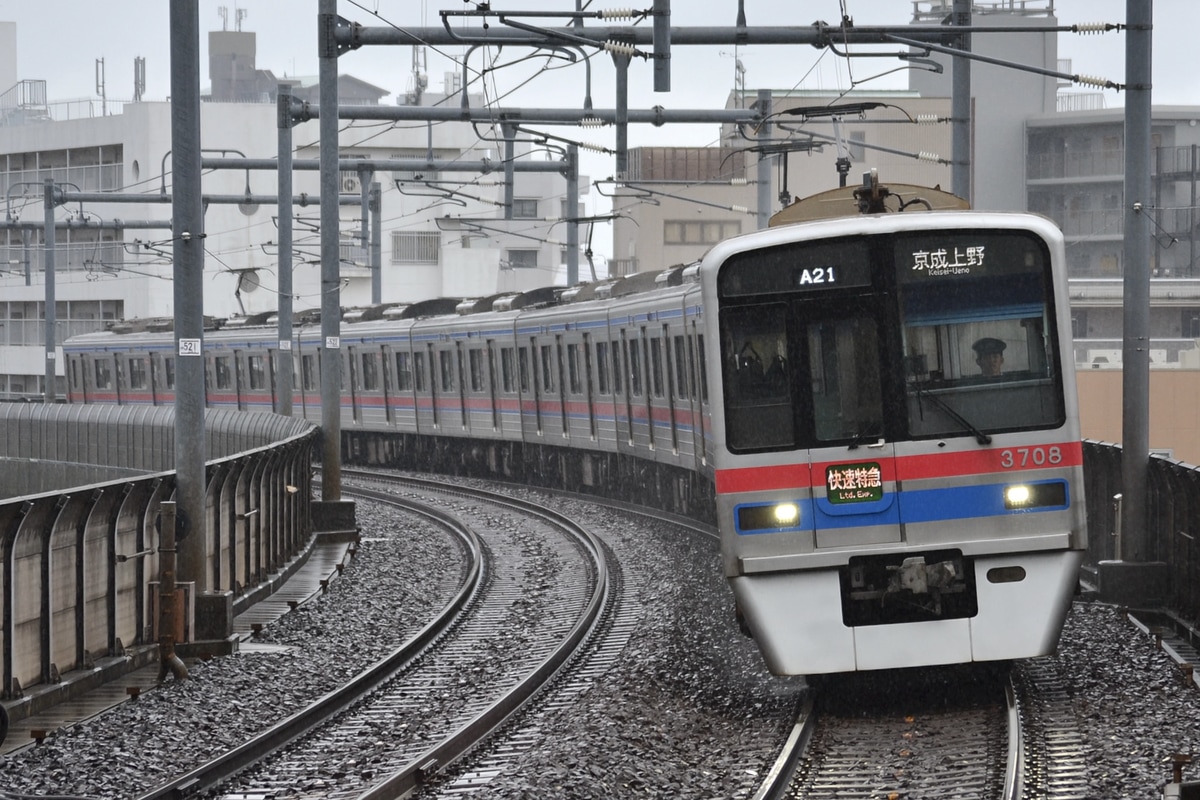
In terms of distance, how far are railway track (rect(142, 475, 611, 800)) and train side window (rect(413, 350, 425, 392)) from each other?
45.3 feet

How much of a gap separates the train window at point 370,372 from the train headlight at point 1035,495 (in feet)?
86.7

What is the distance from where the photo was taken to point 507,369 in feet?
96.2

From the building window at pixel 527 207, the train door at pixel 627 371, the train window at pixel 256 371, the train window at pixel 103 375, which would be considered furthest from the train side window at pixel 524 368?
the building window at pixel 527 207

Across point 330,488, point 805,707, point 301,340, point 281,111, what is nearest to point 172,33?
point 805,707

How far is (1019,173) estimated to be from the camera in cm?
6450

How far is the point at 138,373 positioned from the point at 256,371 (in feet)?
17.5

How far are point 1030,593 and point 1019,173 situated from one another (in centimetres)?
5788

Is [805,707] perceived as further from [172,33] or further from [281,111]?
[281,111]

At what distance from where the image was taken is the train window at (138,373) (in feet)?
137

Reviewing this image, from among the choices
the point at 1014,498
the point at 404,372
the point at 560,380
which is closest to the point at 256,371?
the point at 404,372

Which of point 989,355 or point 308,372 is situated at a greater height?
point 989,355

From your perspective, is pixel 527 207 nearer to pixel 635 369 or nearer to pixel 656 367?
pixel 635 369

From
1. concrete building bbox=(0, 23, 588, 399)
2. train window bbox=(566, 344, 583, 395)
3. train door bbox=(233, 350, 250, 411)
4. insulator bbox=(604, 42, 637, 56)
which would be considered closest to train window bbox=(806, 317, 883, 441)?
insulator bbox=(604, 42, 637, 56)

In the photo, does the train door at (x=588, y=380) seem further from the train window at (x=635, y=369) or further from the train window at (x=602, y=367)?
the train window at (x=635, y=369)
